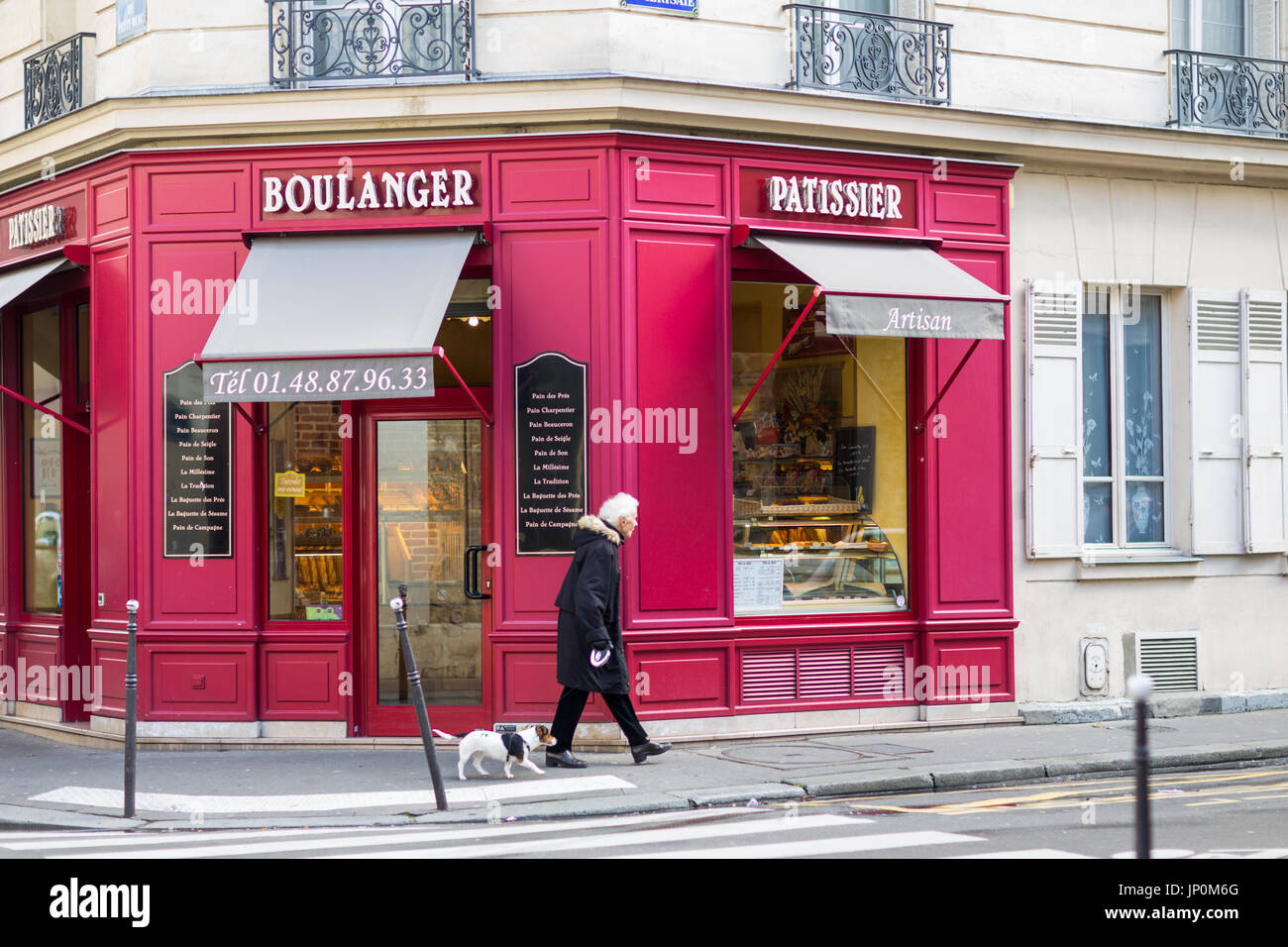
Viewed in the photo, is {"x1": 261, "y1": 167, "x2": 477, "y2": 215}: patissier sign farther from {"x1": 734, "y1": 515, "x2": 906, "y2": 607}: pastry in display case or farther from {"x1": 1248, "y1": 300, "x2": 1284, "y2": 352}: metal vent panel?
{"x1": 1248, "y1": 300, "x2": 1284, "y2": 352}: metal vent panel

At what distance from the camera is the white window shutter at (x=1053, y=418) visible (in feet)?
42.5

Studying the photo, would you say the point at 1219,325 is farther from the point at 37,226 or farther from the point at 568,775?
the point at 37,226

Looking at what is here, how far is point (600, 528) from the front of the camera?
34.4 feet

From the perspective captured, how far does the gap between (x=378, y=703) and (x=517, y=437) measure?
2453 mm

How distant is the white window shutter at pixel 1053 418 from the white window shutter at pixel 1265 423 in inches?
71.8

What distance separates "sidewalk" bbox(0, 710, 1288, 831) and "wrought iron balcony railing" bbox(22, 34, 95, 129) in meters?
5.52

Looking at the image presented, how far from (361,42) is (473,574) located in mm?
4287

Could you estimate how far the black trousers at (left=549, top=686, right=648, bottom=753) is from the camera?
10.5 m

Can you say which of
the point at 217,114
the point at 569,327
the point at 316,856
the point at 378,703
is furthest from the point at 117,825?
the point at 217,114

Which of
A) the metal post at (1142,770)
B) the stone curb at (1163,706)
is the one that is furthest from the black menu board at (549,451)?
the metal post at (1142,770)

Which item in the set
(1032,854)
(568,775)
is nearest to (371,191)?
(568,775)

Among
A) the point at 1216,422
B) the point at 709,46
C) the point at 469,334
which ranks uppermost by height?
the point at 709,46

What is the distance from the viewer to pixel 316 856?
748 centimetres
